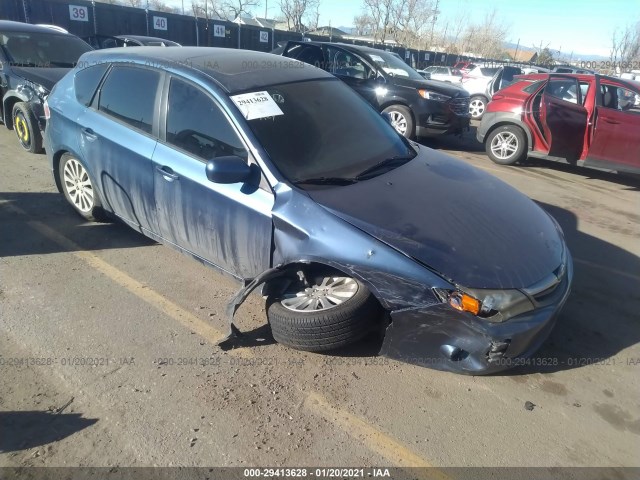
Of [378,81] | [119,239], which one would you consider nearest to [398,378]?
[119,239]

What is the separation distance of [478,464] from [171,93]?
123 inches

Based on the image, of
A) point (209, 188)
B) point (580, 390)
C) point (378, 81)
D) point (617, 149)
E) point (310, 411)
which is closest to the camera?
point (310, 411)

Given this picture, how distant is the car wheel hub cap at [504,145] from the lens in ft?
27.5

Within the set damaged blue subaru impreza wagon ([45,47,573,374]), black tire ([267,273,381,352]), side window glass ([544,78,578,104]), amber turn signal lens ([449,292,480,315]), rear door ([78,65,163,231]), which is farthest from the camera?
side window glass ([544,78,578,104])

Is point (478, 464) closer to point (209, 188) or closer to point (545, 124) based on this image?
point (209, 188)

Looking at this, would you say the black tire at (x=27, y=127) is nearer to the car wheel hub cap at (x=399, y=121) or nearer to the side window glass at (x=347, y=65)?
the side window glass at (x=347, y=65)

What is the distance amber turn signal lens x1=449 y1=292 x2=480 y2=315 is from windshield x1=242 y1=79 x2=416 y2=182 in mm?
1129

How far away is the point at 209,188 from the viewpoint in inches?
126

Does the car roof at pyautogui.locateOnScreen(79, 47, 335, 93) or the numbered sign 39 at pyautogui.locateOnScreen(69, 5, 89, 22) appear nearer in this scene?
the car roof at pyautogui.locateOnScreen(79, 47, 335, 93)

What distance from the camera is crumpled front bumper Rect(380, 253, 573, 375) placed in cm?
257

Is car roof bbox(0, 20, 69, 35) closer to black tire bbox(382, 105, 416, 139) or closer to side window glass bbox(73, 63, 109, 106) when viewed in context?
side window glass bbox(73, 63, 109, 106)

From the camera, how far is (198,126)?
3.35m

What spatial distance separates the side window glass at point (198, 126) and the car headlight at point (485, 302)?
1.58 meters

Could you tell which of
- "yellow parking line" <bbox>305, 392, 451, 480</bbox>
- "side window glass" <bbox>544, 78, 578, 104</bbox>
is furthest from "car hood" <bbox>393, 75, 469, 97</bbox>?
"yellow parking line" <bbox>305, 392, 451, 480</bbox>
